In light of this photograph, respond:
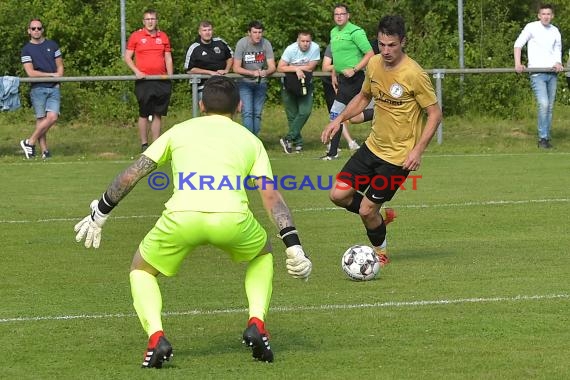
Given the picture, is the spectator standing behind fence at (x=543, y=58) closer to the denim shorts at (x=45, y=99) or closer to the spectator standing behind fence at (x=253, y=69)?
the spectator standing behind fence at (x=253, y=69)

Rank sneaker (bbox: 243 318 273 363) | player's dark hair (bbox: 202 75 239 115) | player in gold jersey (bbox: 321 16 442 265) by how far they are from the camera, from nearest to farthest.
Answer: sneaker (bbox: 243 318 273 363)
player's dark hair (bbox: 202 75 239 115)
player in gold jersey (bbox: 321 16 442 265)

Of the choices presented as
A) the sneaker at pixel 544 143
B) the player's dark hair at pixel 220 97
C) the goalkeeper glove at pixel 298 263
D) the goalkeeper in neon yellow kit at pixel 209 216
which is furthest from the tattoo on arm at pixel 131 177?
the sneaker at pixel 544 143

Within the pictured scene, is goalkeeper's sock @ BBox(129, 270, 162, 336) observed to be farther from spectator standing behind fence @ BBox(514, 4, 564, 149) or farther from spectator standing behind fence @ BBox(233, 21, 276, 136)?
spectator standing behind fence @ BBox(514, 4, 564, 149)

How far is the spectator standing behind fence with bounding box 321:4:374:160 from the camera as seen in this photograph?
1848cm

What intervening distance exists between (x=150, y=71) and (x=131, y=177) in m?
13.3

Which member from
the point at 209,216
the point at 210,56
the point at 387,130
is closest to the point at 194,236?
the point at 209,216

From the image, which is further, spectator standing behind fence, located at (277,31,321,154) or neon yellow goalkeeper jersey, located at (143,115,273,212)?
spectator standing behind fence, located at (277,31,321,154)

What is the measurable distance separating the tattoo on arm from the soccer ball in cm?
313

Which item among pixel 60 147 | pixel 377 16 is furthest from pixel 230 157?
pixel 377 16

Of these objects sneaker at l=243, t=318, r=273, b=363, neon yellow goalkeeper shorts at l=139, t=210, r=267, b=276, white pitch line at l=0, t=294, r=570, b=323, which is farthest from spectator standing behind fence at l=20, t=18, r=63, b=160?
sneaker at l=243, t=318, r=273, b=363

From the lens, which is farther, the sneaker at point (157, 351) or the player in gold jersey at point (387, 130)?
the player in gold jersey at point (387, 130)

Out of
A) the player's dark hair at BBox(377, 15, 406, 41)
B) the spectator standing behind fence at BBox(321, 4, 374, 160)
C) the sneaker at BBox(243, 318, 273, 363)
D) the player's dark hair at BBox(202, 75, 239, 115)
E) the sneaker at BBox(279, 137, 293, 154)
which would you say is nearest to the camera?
the sneaker at BBox(243, 318, 273, 363)

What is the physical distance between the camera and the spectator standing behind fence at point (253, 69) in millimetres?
19672

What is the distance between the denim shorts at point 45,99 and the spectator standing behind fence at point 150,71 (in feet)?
4.01
